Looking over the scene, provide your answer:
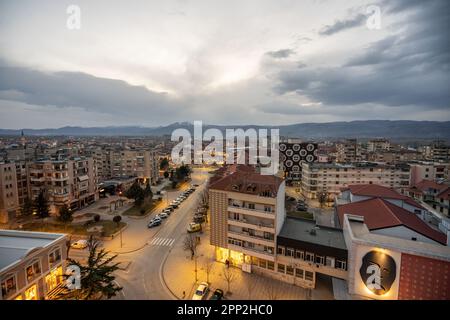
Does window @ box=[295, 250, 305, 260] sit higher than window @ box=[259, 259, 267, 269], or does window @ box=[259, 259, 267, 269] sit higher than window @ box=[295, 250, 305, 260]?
window @ box=[295, 250, 305, 260]

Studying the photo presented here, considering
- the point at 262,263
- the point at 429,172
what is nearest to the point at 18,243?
the point at 262,263

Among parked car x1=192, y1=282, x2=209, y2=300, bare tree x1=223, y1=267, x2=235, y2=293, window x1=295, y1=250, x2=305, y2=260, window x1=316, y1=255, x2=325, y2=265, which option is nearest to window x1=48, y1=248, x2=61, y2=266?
parked car x1=192, y1=282, x2=209, y2=300

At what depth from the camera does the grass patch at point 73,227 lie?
17.1m

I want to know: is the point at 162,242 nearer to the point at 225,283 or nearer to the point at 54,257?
the point at 225,283

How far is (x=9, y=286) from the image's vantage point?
8.30 m

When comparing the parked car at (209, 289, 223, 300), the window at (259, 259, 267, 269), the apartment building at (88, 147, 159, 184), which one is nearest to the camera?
the parked car at (209, 289, 223, 300)

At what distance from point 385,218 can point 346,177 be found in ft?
54.8

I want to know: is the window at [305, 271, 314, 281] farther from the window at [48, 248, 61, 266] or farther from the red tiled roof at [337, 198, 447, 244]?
the window at [48, 248, 61, 266]

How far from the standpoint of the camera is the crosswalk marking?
15539mm

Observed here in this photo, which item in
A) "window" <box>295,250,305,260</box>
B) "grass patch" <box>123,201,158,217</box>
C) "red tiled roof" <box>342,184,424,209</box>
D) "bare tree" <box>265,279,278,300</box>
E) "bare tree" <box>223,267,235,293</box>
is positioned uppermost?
"red tiled roof" <box>342,184,424,209</box>

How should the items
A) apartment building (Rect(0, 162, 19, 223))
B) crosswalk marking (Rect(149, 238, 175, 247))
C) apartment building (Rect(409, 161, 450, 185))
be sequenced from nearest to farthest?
crosswalk marking (Rect(149, 238, 175, 247)) < apartment building (Rect(0, 162, 19, 223)) < apartment building (Rect(409, 161, 450, 185))

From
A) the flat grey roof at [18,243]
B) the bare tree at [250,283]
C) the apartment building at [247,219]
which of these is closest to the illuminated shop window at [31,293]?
the flat grey roof at [18,243]

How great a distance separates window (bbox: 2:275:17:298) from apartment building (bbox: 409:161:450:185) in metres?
38.7

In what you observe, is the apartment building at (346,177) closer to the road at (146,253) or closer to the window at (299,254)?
the road at (146,253)
